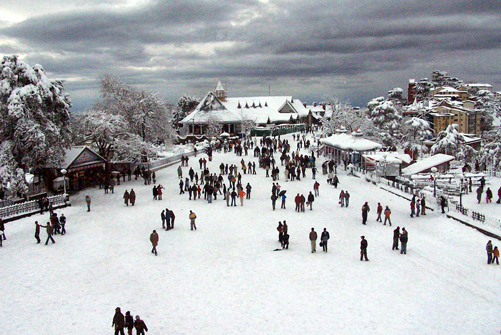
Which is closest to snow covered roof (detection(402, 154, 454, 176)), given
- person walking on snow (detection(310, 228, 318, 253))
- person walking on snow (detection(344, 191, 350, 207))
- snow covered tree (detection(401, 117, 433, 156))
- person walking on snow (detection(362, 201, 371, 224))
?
person walking on snow (detection(344, 191, 350, 207))

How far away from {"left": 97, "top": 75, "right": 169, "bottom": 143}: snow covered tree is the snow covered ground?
18.7 metres

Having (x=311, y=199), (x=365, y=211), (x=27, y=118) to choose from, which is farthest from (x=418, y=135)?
(x=27, y=118)

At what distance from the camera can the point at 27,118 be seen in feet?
82.2

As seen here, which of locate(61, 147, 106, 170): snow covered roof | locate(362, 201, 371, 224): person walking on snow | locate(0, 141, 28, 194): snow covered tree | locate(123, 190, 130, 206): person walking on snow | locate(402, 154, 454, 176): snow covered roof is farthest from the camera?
locate(402, 154, 454, 176): snow covered roof

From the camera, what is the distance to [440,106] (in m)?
75.9

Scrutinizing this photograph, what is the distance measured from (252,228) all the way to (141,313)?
8.24 meters

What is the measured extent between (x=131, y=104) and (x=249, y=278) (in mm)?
28767

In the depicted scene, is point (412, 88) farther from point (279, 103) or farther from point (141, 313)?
point (141, 313)

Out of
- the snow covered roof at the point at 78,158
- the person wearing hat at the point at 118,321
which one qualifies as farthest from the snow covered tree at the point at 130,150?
the person wearing hat at the point at 118,321

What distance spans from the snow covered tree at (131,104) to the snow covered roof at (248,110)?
2870 cm

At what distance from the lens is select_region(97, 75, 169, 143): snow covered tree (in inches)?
1548

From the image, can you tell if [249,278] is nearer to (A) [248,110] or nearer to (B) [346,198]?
(B) [346,198]

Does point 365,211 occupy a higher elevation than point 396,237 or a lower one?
higher

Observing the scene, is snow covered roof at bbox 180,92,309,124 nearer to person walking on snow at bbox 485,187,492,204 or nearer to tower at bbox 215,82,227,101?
tower at bbox 215,82,227,101
